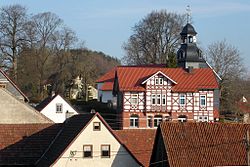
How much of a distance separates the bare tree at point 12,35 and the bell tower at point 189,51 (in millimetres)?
18394

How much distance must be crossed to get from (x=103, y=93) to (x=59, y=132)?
42747 millimetres

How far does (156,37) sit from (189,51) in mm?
7569

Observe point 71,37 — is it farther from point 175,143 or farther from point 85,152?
point 175,143

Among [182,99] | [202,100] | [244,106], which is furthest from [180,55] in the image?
[182,99]

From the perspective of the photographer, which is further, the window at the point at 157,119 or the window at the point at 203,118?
the window at the point at 203,118

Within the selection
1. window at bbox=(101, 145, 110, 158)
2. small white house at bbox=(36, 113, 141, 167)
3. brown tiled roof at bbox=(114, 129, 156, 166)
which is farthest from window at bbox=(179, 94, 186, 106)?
window at bbox=(101, 145, 110, 158)

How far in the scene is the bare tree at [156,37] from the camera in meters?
87.2

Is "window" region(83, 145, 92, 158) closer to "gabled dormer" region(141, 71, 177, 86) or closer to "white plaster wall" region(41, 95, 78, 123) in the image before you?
"gabled dormer" region(141, 71, 177, 86)

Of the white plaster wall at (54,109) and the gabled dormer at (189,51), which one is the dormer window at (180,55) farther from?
the white plaster wall at (54,109)

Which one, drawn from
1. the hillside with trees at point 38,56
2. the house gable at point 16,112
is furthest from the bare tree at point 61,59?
the house gable at point 16,112

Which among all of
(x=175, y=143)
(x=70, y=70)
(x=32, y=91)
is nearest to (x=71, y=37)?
(x=70, y=70)

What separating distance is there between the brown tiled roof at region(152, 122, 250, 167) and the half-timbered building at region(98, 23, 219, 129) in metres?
30.7

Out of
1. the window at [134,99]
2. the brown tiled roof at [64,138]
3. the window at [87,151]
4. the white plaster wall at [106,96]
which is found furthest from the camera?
the white plaster wall at [106,96]

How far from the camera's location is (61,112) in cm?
6844
